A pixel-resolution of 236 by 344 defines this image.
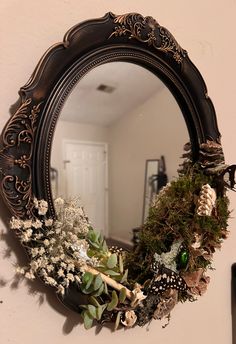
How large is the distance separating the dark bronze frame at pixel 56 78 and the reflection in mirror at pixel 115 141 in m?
0.03

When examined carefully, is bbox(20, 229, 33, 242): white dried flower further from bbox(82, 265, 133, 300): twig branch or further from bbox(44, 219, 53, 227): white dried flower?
bbox(82, 265, 133, 300): twig branch

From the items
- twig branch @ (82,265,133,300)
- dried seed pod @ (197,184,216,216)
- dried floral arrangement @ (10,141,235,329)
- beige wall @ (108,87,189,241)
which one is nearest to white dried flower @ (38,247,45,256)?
dried floral arrangement @ (10,141,235,329)

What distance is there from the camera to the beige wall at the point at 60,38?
1.89 feet

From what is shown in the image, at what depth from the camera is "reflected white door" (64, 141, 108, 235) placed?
2.07 feet

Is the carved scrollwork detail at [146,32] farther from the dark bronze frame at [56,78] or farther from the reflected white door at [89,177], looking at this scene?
the reflected white door at [89,177]

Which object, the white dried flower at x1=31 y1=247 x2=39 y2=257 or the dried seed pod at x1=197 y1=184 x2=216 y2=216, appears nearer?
the white dried flower at x1=31 y1=247 x2=39 y2=257

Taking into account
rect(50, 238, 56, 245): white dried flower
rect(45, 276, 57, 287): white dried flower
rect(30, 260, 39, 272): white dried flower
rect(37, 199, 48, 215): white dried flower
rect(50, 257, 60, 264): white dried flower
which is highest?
rect(37, 199, 48, 215): white dried flower

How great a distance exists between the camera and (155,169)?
78 centimetres

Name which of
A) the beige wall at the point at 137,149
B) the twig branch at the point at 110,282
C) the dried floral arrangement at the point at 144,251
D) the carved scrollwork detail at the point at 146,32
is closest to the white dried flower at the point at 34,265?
the dried floral arrangement at the point at 144,251

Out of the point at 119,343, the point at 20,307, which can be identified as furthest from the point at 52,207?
the point at 119,343

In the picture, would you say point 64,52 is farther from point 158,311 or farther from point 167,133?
point 158,311

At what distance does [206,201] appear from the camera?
0.67 metres

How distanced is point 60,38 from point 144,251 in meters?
0.53

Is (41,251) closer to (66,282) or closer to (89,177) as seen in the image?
(66,282)
